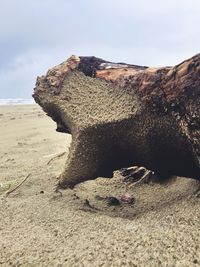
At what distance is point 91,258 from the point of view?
1725 millimetres

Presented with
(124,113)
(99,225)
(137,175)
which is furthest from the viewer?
(137,175)

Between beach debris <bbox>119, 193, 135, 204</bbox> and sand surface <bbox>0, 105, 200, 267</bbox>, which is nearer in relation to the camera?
sand surface <bbox>0, 105, 200, 267</bbox>

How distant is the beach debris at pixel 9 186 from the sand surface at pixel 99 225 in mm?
22

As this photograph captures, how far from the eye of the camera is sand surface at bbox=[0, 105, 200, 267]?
1725 millimetres

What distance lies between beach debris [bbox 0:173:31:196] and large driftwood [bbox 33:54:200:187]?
54cm

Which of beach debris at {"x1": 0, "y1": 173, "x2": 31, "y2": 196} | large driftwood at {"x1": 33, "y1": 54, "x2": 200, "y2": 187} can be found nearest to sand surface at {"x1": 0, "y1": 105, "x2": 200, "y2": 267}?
beach debris at {"x1": 0, "y1": 173, "x2": 31, "y2": 196}

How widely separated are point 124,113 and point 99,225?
2.20 ft

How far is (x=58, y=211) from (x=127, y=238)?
69 centimetres

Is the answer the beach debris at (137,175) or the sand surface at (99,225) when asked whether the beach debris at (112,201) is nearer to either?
the sand surface at (99,225)

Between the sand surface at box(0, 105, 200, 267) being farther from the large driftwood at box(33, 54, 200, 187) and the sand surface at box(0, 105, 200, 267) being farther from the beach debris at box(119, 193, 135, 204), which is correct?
the large driftwood at box(33, 54, 200, 187)

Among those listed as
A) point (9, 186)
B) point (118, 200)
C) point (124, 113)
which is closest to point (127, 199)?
point (118, 200)

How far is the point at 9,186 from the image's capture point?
10.8ft

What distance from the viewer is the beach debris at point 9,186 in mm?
3114

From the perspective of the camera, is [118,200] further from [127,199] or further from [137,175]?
[137,175]
